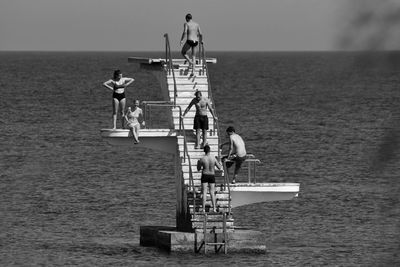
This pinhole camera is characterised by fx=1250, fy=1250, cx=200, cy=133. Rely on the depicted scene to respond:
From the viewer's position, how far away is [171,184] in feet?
197

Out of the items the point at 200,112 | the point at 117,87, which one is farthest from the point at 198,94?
the point at 117,87

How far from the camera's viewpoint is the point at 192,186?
32.7 m

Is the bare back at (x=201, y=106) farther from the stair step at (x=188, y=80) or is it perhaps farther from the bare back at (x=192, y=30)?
the bare back at (x=192, y=30)

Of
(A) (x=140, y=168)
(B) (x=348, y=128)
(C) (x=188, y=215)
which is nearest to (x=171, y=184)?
(A) (x=140, y=168)

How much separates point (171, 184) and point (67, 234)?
1766 centimetres

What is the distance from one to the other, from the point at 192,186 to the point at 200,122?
1.84m

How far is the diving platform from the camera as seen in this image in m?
32.5

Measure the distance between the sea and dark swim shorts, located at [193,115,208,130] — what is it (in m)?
3.45

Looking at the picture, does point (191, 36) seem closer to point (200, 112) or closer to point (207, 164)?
point (200, 112)

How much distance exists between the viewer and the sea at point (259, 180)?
3.65 meters

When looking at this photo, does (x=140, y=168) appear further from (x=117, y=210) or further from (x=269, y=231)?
(x=269, y=231)

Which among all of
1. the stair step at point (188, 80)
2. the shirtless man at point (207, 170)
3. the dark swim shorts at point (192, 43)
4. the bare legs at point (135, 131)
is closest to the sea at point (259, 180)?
the shirtless man at point (207, 170)

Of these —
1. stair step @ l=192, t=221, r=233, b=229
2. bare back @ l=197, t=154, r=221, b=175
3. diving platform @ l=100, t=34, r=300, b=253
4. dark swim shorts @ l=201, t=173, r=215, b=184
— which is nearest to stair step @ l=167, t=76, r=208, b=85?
diving platform @ l=100, t=34, r=300, b=253

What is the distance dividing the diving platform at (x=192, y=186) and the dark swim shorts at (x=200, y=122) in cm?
48
